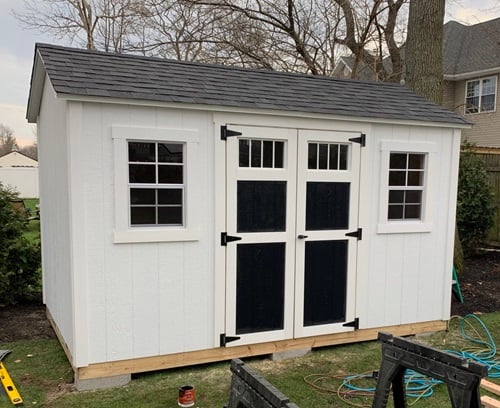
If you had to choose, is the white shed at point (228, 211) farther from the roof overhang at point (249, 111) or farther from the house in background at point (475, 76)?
the house in background at point (475, 76)

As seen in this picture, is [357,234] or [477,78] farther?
[477,78]

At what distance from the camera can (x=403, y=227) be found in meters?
4.55

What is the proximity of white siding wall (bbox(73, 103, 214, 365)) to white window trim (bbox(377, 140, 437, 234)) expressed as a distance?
184 cm

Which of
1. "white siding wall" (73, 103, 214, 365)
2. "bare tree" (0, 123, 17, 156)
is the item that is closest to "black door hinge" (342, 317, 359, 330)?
"white siding wall" (73, 103, 214, 365)

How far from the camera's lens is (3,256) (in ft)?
18.0

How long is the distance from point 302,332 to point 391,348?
176 centimetres

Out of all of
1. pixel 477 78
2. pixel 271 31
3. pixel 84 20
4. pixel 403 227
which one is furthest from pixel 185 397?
pixel 477 78

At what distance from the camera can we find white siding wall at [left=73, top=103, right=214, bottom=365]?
11.2ft

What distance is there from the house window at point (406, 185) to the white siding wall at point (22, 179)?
28221 millimetres

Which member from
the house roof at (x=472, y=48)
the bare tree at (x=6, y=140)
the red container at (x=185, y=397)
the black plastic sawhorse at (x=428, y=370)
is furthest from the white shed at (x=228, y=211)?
the bare tree at (x=6, y=140)

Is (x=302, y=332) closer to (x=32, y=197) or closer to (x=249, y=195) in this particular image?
(x=249, y=195)

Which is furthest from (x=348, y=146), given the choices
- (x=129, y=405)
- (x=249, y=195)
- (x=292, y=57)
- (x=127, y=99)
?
(x=292, y=57)

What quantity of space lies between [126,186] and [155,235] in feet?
1.57

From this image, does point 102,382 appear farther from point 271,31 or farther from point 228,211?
point 271,31
